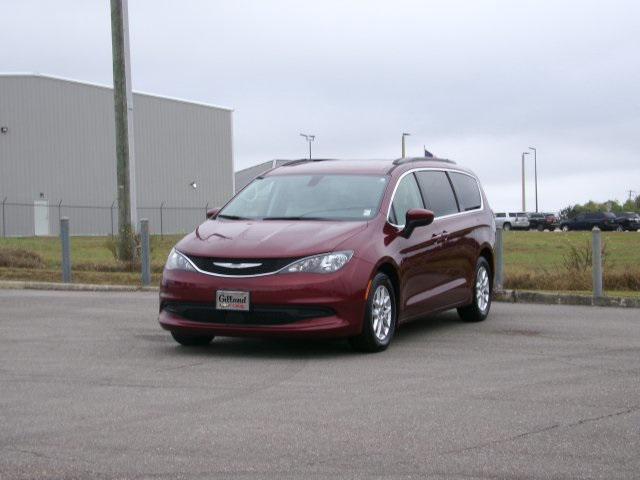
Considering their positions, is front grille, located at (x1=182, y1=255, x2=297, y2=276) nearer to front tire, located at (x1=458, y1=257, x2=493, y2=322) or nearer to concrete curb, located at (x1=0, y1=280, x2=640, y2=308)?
front tire, located at (x1=458, y1=257, x2=493, y2=322)

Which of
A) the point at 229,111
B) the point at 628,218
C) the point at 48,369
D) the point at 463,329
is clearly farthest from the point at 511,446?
the point at 628,218

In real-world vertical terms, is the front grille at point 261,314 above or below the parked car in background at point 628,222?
above

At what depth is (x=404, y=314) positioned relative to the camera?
10289 mm

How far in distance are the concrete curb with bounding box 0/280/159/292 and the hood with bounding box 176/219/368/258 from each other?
731 centimetres

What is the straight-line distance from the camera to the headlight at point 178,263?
376 inches

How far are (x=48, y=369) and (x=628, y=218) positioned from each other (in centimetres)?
7379

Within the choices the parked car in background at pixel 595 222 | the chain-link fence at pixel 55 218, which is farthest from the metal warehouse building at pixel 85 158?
the parked car in background at pixel 595 222

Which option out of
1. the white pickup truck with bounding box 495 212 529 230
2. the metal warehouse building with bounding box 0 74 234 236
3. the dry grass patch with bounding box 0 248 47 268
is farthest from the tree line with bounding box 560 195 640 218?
the dry grass patch with bounding box 0 248 47 268

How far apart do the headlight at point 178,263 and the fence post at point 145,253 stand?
718cm

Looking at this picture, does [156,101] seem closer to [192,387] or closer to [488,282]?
[488,282]

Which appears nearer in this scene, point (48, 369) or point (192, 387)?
point (192, 387)

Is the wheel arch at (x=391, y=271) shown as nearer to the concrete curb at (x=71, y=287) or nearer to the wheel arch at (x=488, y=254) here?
the wheel arch at (x=488, y=254)

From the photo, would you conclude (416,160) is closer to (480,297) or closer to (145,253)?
(480,297)

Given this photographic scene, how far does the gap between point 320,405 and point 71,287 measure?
433 inches
